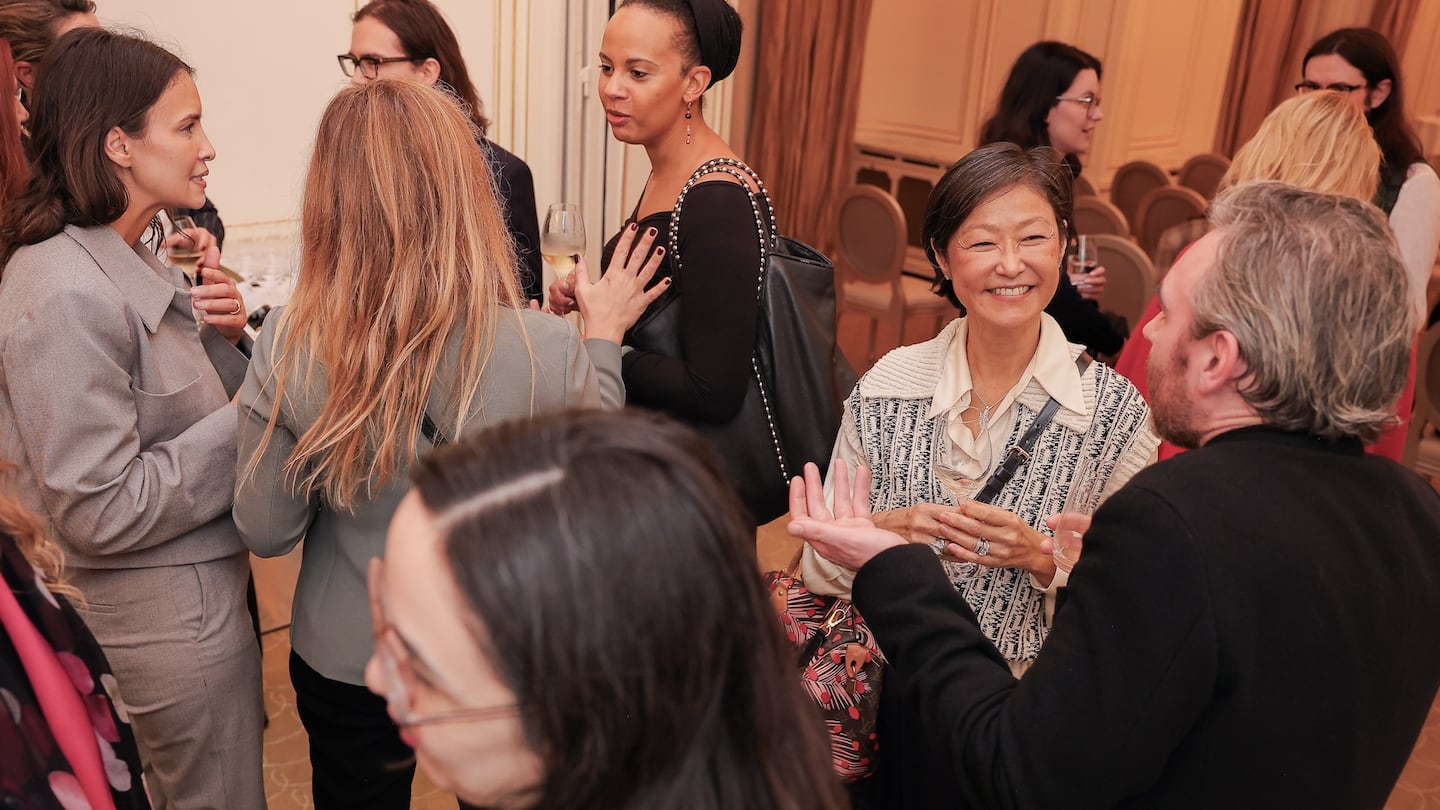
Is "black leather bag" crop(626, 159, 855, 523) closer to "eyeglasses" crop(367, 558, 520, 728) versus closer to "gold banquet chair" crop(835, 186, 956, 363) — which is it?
"eyeglasses" crop(367, 558, 520, 728)

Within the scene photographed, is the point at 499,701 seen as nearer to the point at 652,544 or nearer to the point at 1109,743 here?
the point at 652,544

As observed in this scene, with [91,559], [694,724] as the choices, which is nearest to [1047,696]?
[694,724]

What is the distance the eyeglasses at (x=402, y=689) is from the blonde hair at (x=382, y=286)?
768 mm

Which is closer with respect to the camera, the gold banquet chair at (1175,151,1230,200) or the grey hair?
the grey hair

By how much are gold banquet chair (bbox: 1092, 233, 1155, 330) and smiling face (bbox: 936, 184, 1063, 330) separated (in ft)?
8.52

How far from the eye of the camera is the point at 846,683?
69.1 inches

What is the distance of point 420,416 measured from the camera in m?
1.57

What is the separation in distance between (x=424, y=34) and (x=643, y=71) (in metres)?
0.92

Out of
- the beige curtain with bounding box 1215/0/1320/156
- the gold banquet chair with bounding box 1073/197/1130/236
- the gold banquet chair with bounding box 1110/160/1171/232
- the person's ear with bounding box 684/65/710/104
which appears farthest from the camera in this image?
the beige curtain with bounding box 1215/0/1320/156

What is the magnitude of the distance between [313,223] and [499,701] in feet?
3.36

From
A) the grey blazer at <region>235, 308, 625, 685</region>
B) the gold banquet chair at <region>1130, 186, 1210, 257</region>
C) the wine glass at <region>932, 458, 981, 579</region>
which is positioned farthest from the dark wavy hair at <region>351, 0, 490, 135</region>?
the gold banquet chair at <region>1130, 186, 1210, 257</region>

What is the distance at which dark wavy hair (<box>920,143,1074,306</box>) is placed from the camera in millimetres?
1839

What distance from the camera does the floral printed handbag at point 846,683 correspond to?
5.72 feet

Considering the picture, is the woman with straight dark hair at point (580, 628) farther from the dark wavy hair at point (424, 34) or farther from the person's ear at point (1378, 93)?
the person's ear at point (1378, 93)
